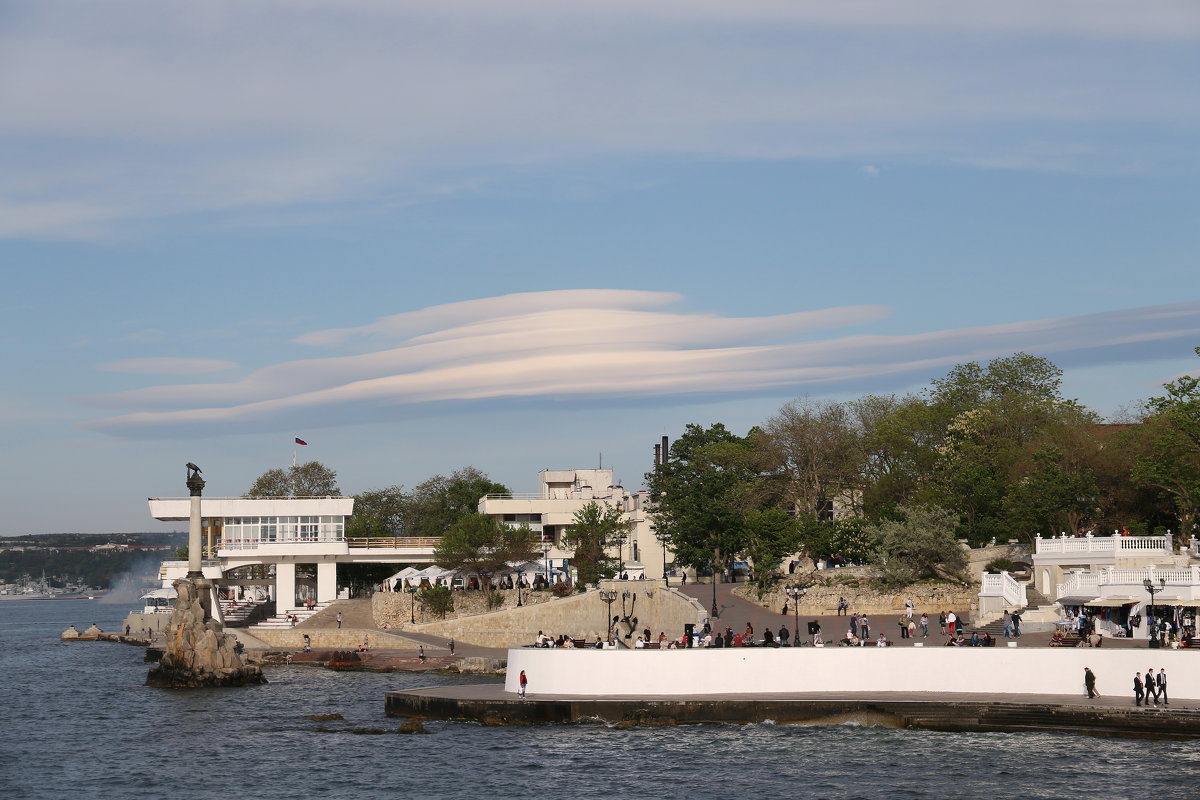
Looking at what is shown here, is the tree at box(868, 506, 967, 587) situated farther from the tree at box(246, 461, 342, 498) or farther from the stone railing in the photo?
the tree at box(246, 461, 342, 498)

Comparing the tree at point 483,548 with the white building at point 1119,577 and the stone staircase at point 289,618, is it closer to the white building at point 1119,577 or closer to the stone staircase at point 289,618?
the stone staircase at point 289,618

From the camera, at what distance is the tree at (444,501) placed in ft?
374

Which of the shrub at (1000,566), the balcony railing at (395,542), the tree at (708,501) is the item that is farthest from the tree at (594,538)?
the shrub at (1000,566)

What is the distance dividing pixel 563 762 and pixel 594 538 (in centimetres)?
4614

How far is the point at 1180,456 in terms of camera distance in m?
59.5

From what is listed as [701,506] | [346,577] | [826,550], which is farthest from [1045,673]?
[346,577]

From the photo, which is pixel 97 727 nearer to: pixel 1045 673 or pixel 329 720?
pixel 329 720

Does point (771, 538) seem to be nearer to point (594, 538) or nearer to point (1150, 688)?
point (594, 538)

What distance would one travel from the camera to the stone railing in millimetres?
53062

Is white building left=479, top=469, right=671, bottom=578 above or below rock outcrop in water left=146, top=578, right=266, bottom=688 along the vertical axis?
above

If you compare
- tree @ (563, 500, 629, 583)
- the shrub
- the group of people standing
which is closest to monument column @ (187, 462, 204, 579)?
tree @ (563, 500, 629, 583)

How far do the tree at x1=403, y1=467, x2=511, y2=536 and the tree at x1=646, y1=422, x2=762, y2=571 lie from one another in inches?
977

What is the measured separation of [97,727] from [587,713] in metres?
20.3

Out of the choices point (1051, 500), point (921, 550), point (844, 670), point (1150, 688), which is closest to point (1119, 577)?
point (1150, 688)
